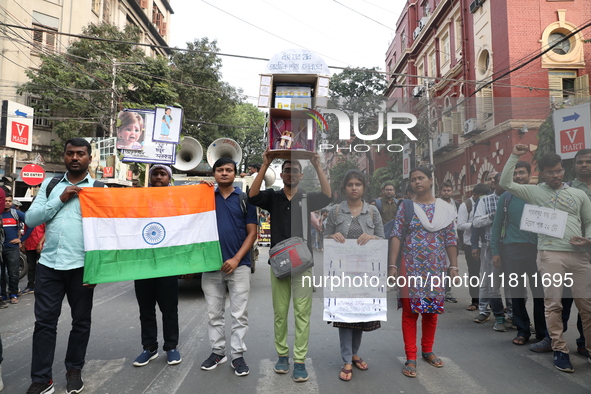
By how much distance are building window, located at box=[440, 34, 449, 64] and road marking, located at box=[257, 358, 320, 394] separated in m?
21.7

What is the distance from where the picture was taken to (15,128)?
12938mm

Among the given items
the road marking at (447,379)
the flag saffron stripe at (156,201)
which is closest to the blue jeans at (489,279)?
the road marking at (447,379)

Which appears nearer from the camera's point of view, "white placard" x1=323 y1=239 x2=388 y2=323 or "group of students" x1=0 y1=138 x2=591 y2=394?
"group of students" x1=0 y1=138 x2=591 y2=394

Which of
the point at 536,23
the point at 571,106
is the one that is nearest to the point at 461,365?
the point at 571,106

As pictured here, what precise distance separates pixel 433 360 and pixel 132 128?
541 cm

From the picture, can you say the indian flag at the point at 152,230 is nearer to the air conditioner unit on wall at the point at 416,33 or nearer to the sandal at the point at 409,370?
the sandal at the point at 409,370

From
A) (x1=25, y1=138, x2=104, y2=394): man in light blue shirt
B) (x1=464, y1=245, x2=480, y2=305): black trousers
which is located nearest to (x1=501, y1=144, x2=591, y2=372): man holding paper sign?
(x1=464, y1=245, x2=480, y2=305): black trousers

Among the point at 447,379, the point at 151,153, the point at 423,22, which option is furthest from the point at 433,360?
the point at 423,22

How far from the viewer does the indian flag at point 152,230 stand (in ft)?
11.8

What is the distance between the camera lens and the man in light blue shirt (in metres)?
3.11

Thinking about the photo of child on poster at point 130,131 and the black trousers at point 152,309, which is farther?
the photo of child on poster at point 130,131

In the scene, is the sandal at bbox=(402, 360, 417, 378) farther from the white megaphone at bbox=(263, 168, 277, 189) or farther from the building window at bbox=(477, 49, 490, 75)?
the building window at bbox=(477, 49, 490, 75)

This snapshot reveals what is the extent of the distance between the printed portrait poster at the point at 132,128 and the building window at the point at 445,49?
759 inches

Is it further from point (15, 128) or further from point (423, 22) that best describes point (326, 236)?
point (423, 22)
